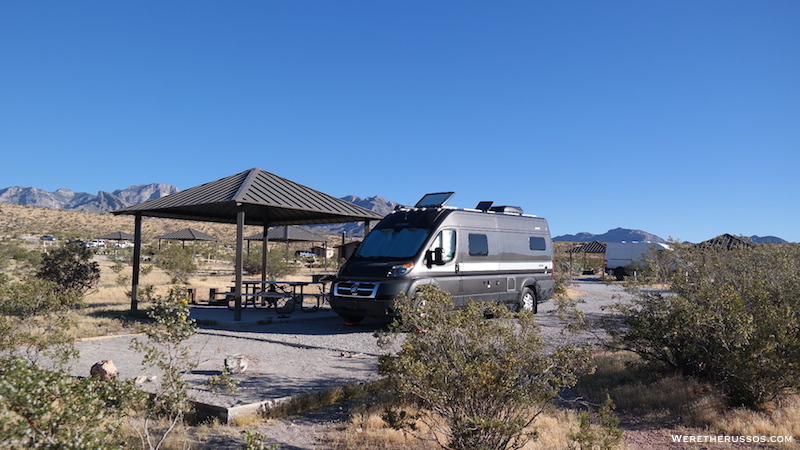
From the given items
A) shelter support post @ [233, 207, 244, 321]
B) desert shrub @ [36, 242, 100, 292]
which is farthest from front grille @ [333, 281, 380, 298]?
desert shrub @ [36, 242, 100, 292]

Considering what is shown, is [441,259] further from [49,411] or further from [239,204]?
[49,411]

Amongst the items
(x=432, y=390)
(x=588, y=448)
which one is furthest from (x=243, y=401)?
(x=588, y=448)

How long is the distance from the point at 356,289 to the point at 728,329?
20.4 feet

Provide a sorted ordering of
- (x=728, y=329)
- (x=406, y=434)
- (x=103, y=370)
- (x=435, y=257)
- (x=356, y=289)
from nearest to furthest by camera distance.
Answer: (x=406, y=434) < (x=728, y=329) < (x=103, y=370) < (x=356, y=289) < (x=435, y=257)

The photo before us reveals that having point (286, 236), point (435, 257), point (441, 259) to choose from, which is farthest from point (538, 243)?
point (286, 236)

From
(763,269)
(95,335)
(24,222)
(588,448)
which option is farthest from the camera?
(24,222)

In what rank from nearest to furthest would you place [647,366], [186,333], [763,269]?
1. [186,333]
2. [647,366]
3. [763,269]

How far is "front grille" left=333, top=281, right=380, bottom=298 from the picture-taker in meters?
9.58

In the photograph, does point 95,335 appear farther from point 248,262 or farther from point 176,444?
point 248,262

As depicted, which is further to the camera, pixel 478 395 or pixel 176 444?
A: pixel 176 444

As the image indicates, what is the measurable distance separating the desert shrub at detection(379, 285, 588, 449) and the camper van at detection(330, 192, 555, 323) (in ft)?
15.9

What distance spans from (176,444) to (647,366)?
16.8 feet

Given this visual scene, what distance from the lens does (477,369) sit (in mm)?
3348

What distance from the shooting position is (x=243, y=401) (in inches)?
198
